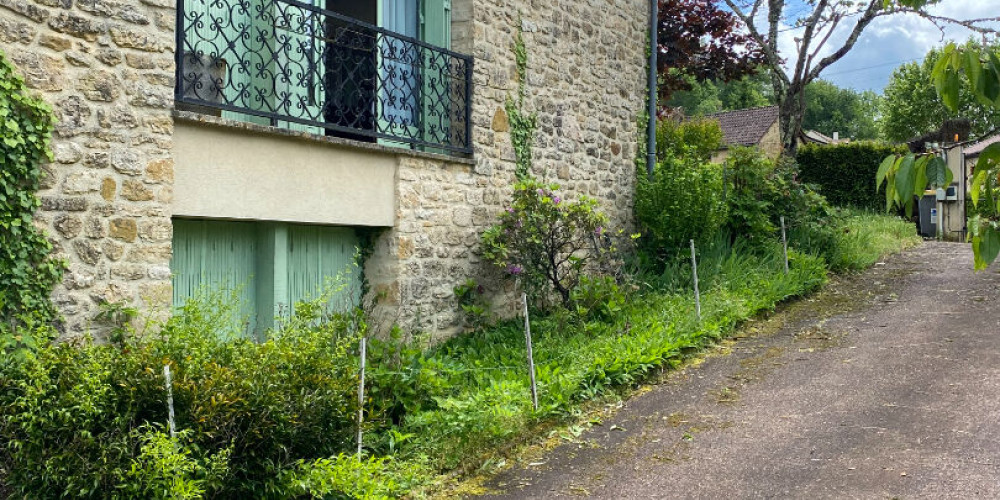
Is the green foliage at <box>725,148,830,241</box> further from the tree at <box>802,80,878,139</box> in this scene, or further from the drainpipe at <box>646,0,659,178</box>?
the tree at <box>802,80,878,139</box>

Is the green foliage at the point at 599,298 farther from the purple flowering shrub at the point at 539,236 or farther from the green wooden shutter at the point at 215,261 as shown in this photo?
the green wooden shutter at the point at 215,261

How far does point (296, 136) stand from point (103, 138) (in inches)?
58.5

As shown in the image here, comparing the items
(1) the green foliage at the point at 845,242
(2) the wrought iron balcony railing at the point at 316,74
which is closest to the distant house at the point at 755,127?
(1) the green foliage at the point at 845,242

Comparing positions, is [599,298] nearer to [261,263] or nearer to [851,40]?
[261,263]

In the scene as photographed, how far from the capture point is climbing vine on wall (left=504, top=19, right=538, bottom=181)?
848 centimetres

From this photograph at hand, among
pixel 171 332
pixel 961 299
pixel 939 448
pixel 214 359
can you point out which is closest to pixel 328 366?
pixel 214 359

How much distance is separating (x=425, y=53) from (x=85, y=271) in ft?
13.2

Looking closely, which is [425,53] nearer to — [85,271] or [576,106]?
[576,106]

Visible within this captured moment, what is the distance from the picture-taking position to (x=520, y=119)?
8523mm

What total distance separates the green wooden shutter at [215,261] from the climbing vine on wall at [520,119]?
3.12 m

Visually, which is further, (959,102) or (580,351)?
(580,351)

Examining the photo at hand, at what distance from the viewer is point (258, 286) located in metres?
6.46

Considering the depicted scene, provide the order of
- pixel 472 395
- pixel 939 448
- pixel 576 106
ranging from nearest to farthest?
pixel 939 448 → pixel 472 395 → pixel 576 106

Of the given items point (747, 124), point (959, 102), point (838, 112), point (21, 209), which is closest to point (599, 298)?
point (21, 209)
